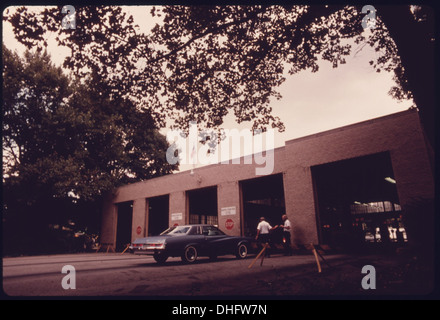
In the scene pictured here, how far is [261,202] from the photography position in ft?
87.6

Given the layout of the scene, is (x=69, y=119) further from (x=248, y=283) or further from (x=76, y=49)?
(x=248, y=283)

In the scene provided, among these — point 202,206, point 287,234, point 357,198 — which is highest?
point 357,198

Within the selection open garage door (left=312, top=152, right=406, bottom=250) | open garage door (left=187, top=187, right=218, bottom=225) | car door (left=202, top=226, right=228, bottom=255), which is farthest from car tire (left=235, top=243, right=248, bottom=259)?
open garage door (left=187, top=187, right=218, bottom=225)

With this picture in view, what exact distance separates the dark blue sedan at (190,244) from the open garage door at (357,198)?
4755 millimetres

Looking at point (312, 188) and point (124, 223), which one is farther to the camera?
point (124, 223)

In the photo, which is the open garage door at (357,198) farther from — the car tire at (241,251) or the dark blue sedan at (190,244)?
the dark blue sedan at (190,244)

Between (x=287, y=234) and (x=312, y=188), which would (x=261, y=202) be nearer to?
(x=312, y=188)

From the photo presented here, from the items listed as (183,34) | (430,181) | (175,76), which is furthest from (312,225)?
(183,34)

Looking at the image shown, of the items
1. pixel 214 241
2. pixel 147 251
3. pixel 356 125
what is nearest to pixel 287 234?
pixel 214 241

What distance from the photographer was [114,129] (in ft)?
85.5

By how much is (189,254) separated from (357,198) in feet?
61.1

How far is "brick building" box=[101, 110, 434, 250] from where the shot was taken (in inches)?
448

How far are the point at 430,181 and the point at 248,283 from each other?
9352mm
